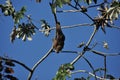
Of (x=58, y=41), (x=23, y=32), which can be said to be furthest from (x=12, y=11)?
(x=58, y=41)

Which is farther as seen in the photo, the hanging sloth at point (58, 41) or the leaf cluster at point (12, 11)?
the leaf cluster at point (12, 11)

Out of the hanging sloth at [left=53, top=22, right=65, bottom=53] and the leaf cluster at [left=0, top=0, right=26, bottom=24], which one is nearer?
the hanging sloth at [left=53, top=22, right=65, bottom=53]

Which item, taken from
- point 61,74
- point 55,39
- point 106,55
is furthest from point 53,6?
point 106,55

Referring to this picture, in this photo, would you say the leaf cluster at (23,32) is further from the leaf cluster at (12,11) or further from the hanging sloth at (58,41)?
the hanging sloth at (58,41)

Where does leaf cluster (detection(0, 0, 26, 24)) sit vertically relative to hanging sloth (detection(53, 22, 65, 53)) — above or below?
above

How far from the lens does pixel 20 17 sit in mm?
6246

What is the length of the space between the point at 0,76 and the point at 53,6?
3.85 ft

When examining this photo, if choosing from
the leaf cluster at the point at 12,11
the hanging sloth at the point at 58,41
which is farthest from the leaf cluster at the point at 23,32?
the hanging sloth at the point at 58,41

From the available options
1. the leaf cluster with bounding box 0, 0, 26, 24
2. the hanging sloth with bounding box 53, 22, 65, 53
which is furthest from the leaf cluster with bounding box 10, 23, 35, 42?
the hanging sloth with bounding box 53, 22, 65, 53

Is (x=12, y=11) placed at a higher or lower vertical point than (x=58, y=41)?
higher

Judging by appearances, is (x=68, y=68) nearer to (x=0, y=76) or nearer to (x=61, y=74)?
(x=61, y=74)

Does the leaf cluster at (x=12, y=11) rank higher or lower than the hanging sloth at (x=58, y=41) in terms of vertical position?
higher

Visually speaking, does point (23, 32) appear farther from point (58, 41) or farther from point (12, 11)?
point (58, 41)

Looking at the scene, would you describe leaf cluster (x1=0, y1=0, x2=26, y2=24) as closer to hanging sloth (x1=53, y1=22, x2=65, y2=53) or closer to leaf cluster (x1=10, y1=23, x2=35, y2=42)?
leaf cluster (x1=10, y1=23, x2=35, y2=42)
